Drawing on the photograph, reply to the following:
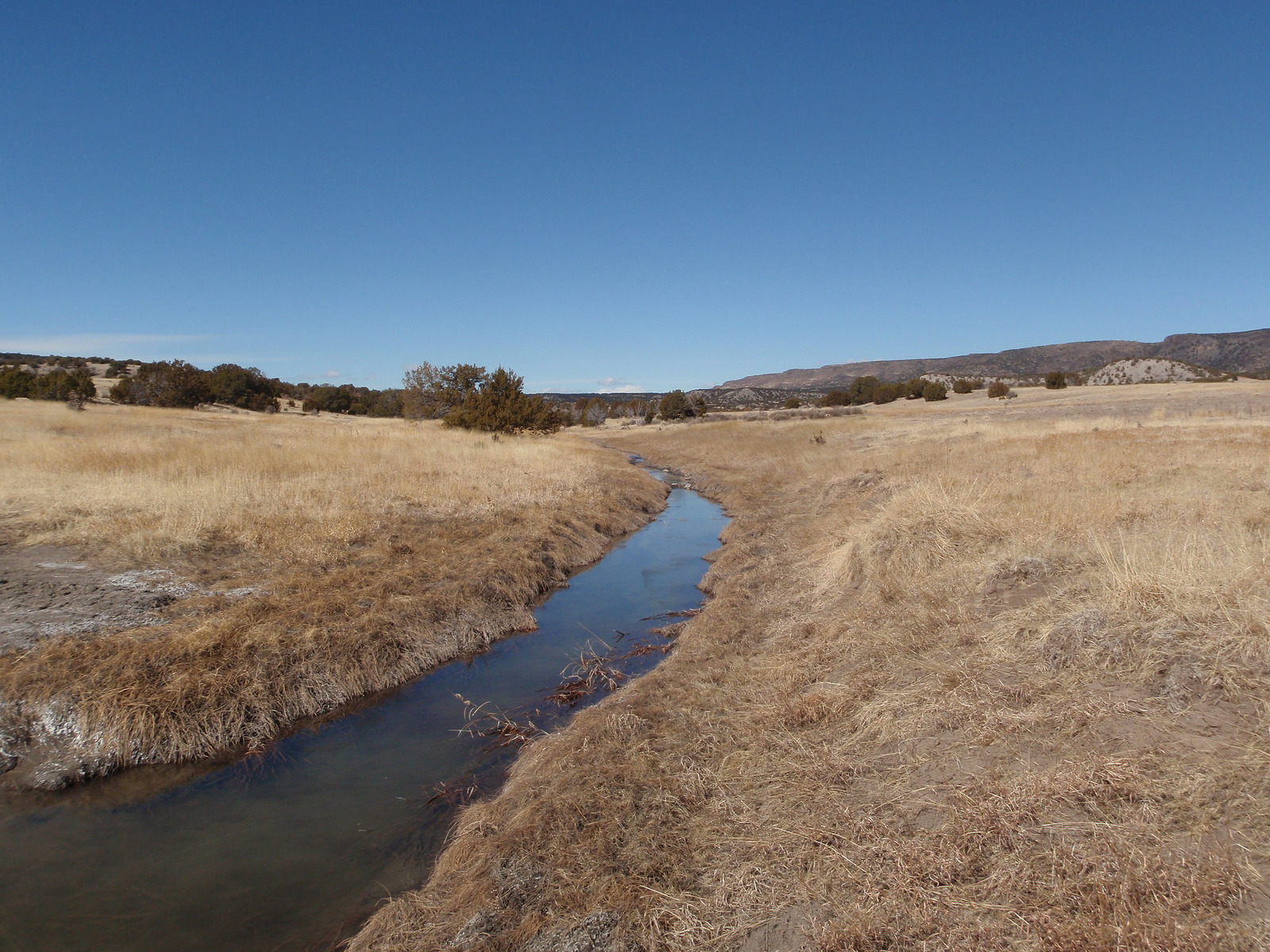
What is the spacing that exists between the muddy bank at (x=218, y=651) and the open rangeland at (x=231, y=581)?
21mm

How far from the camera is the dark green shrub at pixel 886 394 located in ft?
234

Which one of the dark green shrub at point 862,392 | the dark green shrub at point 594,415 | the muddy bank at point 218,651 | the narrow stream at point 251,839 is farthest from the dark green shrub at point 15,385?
the dark green shrub at point 862,392

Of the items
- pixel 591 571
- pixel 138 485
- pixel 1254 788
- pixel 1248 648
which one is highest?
pixel 138 485

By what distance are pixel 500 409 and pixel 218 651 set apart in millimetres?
31559

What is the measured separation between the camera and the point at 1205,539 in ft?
22.8

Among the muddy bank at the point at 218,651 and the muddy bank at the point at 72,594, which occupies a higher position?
the muddy bank at the point at 72,594

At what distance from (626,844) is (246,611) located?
21.4 feet

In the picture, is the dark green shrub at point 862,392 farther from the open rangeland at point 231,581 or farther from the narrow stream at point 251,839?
the narrow stream at point 251,839

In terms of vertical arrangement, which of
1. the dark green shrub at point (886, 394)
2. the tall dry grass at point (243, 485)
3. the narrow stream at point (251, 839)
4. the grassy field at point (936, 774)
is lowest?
the narrow stream at point (251, 839)

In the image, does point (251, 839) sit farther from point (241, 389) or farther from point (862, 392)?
point (862, 392)

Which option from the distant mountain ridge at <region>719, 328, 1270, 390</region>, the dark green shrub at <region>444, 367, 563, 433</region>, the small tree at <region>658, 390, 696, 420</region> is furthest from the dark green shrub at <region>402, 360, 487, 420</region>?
the distant mountain ridge at <region>719, 328, 1270, 390</region>

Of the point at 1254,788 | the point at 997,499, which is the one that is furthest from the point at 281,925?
the point at 997,499

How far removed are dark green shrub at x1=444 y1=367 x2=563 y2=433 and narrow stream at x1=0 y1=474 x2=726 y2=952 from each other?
30.6m

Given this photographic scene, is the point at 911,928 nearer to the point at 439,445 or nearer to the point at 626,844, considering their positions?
the point at 626,844
